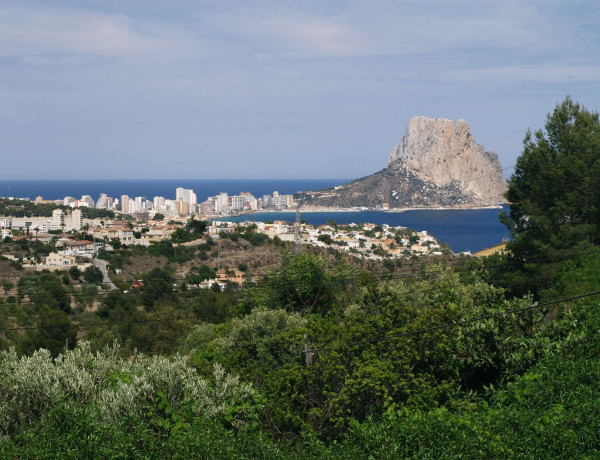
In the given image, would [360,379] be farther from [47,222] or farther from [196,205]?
[196,205]

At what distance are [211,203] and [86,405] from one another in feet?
428

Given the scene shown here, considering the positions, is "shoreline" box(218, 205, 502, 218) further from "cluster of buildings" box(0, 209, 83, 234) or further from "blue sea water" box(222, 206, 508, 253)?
"cluster of buildings" box(0, 209, 83, 234)

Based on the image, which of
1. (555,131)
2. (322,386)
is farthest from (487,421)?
(555,131)

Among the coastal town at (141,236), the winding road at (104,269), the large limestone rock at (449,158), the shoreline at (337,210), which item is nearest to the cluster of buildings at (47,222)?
the coastal town at (141,236)

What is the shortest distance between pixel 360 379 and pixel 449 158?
136647mm

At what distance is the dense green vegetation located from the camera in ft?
17.0

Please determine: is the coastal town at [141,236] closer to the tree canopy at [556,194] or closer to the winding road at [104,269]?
the winding road at [104,269]

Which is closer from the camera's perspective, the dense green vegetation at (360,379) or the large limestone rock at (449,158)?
the dense green vegetation at (360,379)

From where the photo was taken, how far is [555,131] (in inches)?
672

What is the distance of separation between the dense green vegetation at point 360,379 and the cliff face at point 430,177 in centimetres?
10425

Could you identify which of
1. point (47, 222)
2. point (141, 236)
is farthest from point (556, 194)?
point (47, 222)

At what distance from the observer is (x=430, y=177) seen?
128250 millimetres

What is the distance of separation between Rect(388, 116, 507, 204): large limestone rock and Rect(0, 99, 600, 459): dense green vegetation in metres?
114

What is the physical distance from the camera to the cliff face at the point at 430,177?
121m
